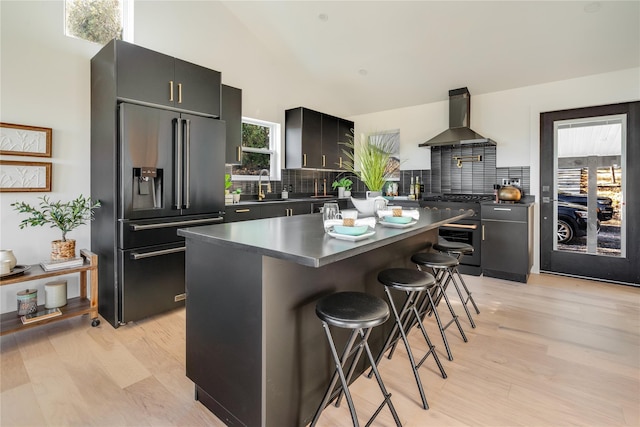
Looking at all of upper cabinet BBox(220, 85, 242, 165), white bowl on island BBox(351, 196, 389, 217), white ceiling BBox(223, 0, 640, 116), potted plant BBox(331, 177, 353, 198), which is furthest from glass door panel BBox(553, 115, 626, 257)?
upper cabinet BBox(220, 85, 242, 165)

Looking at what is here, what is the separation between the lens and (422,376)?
82.9 inches

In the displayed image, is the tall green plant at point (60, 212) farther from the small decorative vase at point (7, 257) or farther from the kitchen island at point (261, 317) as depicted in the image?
the kitchen island at point (261, 317)

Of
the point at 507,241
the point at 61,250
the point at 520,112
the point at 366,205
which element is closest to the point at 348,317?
the point at 366,205

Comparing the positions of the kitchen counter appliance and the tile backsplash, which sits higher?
the tile backsplash

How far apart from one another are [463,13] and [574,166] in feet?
7.78

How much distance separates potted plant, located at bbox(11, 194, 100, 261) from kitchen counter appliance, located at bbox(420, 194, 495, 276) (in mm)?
3766

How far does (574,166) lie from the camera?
4.22 meters

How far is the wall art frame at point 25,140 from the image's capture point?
2666 mm

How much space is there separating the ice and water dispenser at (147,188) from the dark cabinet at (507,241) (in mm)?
3790

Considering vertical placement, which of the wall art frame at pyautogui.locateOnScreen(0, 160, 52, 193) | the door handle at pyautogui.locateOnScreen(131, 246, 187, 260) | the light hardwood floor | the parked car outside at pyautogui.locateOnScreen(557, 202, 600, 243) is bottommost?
the light hardwood floor

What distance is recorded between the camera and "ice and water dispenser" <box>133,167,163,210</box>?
110 inches

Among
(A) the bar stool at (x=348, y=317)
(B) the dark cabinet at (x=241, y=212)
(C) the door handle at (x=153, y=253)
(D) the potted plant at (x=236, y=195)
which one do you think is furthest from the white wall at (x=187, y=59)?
(A) the bar stool at (x=348, y=317)

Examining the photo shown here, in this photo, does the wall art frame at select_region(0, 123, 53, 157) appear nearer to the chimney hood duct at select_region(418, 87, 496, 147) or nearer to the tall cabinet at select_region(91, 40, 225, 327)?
the tall cabinet at select_region(91, 40, 225, 327)

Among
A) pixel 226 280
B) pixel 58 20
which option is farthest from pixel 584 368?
pixel 58 20
